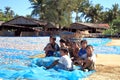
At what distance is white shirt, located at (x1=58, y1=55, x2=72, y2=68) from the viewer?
8.30 metres

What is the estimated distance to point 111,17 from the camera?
74500 mm

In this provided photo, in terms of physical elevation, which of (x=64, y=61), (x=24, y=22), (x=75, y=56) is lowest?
(x=75, y=56)

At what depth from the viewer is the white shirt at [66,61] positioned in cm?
830

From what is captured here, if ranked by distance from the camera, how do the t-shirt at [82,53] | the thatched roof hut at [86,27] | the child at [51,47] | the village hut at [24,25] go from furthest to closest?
the thatched roof hut at [86,27], the village hut at [24,25], the child at [51,47], the t-shirt at [82,53]

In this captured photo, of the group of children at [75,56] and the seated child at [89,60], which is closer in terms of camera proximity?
the group of children at [75,56]

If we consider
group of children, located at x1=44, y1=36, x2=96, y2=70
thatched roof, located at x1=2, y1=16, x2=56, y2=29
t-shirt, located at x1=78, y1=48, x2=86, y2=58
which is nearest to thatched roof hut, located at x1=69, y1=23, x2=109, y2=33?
thatched roof, located at x1=2, y1=16, x2=56, y2=29

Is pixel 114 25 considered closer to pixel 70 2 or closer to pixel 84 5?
pixel 70 2

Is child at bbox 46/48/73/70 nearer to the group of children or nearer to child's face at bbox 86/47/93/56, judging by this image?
the group of children

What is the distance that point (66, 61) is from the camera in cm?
834

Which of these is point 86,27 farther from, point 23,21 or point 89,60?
point 89,60

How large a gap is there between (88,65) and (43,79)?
2.17 meters

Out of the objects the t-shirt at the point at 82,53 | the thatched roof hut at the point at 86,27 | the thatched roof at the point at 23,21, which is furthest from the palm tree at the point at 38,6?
the t-shirt at the point at 82,53

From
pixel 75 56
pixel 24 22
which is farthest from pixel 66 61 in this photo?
pixel 24 22

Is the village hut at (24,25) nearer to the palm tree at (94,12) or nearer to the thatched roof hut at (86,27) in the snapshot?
the thatched roof hut at (86,27)
